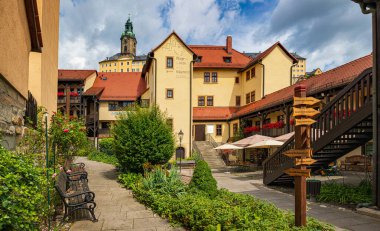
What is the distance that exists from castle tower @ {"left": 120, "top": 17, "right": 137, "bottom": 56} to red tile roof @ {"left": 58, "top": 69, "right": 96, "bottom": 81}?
255ft

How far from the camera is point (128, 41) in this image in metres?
112

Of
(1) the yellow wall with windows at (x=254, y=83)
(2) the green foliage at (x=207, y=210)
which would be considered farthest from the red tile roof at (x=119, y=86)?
(2) the green foliage at (x=207, y=210)

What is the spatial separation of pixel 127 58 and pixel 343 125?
10879 cm

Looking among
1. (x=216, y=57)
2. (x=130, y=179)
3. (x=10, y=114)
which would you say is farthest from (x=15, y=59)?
(x=216, y=57)

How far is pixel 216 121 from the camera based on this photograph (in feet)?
95.7

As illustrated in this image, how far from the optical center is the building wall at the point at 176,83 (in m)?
25.9

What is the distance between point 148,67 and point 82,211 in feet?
79.6

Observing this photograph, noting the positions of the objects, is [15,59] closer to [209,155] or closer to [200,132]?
[209,155]

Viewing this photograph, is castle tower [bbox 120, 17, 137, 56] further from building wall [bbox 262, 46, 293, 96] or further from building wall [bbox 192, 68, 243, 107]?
building wall [bbox 262, 46, 293, 96]

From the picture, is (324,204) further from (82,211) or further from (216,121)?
(216,121)

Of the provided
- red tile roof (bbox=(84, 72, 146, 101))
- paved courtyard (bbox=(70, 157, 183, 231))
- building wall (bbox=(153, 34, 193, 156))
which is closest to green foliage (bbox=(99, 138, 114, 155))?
red tile roof (bbox=(84, 72, 146, 101))

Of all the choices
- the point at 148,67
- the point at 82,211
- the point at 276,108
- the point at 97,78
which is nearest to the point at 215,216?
the point at 82,211

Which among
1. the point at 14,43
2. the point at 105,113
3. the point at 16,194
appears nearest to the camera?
the point at 16,194

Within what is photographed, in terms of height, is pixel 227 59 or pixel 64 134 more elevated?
pixel 227 59
